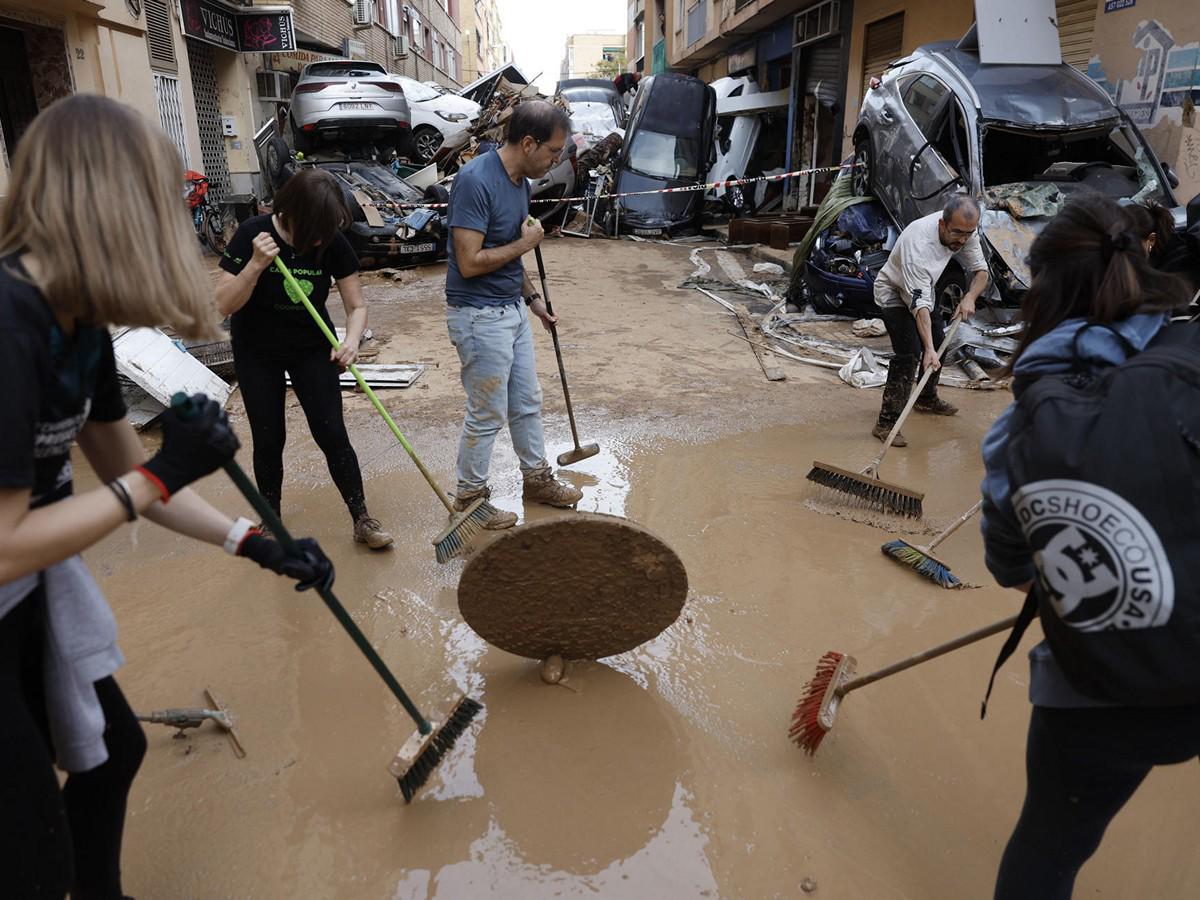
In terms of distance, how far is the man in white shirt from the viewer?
4914mm

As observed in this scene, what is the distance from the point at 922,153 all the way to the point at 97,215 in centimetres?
761

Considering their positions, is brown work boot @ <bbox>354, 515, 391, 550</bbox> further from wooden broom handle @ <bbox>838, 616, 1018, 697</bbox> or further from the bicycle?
the bicycle

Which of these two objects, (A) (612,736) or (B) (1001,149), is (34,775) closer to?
(A) (612,736)

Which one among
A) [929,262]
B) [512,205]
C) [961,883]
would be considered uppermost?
[512,205]

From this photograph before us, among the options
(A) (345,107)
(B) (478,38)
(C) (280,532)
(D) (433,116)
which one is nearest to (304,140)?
(A) (345,107)

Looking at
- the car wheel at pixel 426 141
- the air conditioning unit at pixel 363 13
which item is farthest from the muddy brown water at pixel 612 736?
the air conditioning unit at pixel 363 13

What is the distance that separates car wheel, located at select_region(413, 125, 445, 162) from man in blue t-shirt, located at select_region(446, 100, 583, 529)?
13052mm

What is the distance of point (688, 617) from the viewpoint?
320cm

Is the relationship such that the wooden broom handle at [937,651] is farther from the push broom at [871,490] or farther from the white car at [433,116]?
the white car at [433,116]

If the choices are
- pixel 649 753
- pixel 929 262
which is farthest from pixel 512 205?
pixel 929 262

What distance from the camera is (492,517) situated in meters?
3.82

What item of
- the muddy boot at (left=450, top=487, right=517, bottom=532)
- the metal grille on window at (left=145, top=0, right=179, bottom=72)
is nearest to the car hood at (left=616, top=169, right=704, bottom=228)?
the metal grille on window at (left=145, top=0, right=179, bottom=72)

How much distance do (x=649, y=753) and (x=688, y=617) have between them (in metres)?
0.80

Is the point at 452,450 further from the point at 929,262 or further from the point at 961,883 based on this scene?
the point at 961,883
